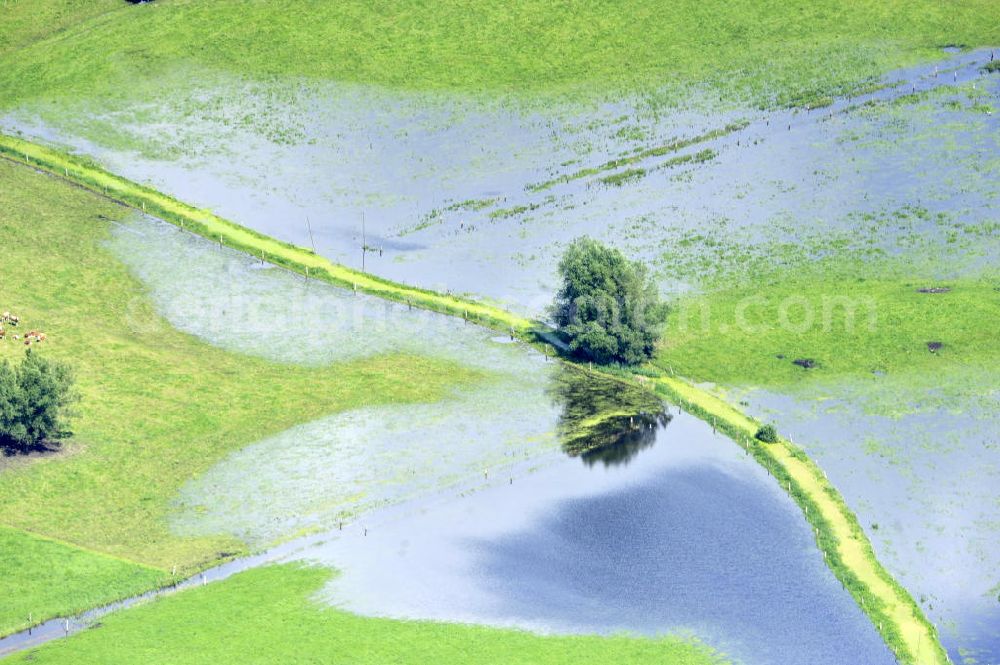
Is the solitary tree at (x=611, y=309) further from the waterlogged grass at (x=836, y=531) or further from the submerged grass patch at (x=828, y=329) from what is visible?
the waterlogged grass at (x=836, y=531)

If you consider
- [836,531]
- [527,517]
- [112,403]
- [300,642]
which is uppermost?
[112,403]

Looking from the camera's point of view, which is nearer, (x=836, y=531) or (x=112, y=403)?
(x=836, y=531)

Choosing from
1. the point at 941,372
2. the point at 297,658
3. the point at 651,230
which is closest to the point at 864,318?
the point at 941,372

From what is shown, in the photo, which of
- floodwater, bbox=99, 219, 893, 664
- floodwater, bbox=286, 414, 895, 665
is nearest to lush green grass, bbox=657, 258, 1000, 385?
floodwater, bbox=99, 219, 893, 664

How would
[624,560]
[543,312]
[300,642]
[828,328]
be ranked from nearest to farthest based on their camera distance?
[300,642]
[624,560]
[828,328]
[543,312]

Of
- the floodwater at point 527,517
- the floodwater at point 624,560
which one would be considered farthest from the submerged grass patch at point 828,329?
the floodwater at point 624,560

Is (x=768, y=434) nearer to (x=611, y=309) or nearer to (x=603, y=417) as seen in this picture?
(x=603, y=417)

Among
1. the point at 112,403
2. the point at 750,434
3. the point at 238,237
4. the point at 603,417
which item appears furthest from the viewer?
the point at 238,237

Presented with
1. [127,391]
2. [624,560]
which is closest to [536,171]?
[127,391]

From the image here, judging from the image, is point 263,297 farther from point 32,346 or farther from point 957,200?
point 957,200
